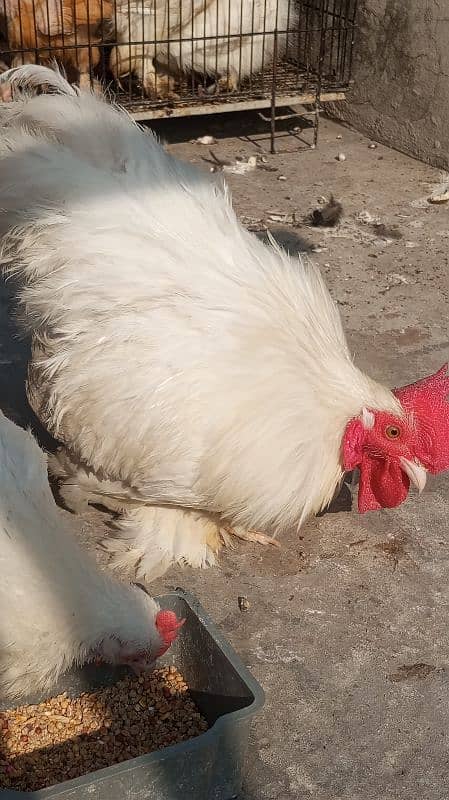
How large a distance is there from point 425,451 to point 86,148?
204cm

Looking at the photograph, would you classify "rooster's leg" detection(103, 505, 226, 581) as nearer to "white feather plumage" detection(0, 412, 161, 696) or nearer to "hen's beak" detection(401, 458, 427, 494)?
"white feather plumage" detection(0, 412, 161, 696)

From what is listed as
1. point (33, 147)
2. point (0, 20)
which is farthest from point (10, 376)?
point (0, 20)

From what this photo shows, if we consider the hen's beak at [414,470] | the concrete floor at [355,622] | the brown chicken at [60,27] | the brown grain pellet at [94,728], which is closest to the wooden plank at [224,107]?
the brown chicken at [60,27]

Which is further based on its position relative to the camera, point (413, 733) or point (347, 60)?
point (347, 60)

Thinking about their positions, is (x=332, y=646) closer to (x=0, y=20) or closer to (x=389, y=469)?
(x=389, y=469)

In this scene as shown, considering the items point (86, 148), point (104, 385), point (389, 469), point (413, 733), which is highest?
point (86, 148)

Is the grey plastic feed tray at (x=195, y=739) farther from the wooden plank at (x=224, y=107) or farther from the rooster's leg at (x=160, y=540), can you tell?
the wooden plank at (x=224, y=107)

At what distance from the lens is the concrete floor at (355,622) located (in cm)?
306

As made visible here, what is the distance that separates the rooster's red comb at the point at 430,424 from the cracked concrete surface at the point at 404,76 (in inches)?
213

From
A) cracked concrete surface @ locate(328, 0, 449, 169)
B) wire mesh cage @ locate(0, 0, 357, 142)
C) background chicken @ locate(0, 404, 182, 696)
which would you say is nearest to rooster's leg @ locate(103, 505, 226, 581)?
background chicken @ locate(0, 404, 182, 696)

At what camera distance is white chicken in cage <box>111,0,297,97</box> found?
820cm

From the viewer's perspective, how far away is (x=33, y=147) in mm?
3932

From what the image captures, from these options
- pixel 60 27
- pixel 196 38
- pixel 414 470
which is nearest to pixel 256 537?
pixel 414 470

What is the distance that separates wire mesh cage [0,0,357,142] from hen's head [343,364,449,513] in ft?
17.9
